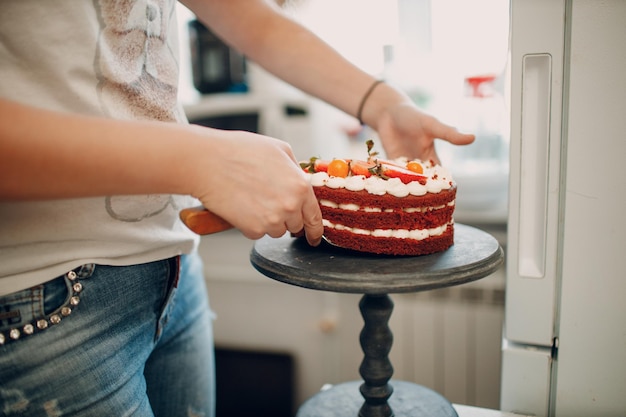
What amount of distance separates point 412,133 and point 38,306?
0.71m

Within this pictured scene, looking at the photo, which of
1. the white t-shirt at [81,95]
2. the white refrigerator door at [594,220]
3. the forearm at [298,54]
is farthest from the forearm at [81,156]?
the white refrigerator door at [594,220]

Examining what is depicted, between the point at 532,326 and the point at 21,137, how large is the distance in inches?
31.6

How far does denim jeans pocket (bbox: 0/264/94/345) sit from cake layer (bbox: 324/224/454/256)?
0.41 m

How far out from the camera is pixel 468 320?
6.06 ft

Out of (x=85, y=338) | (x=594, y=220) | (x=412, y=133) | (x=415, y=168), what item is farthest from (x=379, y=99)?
(x=85, y=338)

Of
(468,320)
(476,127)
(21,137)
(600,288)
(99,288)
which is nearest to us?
(21,137)

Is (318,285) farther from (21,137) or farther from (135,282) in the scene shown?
(21,137)

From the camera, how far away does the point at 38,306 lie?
2.09 ft

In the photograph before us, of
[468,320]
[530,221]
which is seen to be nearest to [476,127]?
[468,320]

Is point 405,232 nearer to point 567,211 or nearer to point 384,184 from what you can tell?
point 384,184

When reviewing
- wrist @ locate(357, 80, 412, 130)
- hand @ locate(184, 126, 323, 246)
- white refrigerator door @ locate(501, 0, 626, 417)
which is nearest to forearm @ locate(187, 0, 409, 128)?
wrist @ locate(357, 80, 412, 130)

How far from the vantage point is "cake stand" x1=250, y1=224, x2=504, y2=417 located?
27.4 inches

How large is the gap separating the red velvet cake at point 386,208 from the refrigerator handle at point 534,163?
4.8 inches

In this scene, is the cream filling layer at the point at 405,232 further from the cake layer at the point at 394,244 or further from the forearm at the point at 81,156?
the forearm at the point at 81,156
